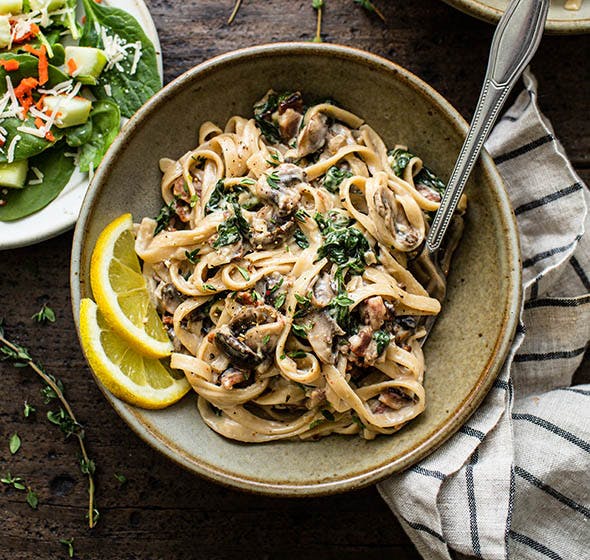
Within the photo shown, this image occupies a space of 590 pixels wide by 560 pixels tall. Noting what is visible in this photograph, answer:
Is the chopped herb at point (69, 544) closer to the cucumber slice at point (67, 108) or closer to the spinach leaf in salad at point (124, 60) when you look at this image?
the cucumber slice at point (67, 108)

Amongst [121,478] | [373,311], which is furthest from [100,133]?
Result: [121,478]

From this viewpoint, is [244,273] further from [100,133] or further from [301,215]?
[100,133]

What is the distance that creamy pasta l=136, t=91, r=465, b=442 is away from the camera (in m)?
3.16

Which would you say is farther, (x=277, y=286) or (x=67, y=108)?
(x=67, y=108)

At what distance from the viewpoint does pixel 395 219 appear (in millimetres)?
3297

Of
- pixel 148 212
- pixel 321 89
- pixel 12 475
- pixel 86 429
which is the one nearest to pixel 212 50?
pixel 321 89

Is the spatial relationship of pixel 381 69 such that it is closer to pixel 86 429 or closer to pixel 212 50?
pixel 212 50

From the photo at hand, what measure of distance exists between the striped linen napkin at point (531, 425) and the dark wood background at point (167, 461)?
38 cm

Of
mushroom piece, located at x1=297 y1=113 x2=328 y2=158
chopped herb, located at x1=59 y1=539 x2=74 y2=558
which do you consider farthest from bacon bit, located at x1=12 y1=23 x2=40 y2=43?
chopped herb, located at x1=59 y1=539 x2=74 y2=558

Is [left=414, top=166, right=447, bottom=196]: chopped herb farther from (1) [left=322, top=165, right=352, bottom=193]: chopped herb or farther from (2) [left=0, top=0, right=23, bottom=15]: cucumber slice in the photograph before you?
(2) [left=0, top=0, right=23, bottom=15]: cucumber slice

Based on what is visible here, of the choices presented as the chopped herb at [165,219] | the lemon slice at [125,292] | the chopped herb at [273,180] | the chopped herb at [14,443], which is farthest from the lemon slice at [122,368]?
the chopped herb at [14,443]

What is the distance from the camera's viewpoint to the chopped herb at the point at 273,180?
3.24m

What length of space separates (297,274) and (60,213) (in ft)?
4.56

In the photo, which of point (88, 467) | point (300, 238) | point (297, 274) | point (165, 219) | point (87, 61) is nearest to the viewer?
point (297, 274)
